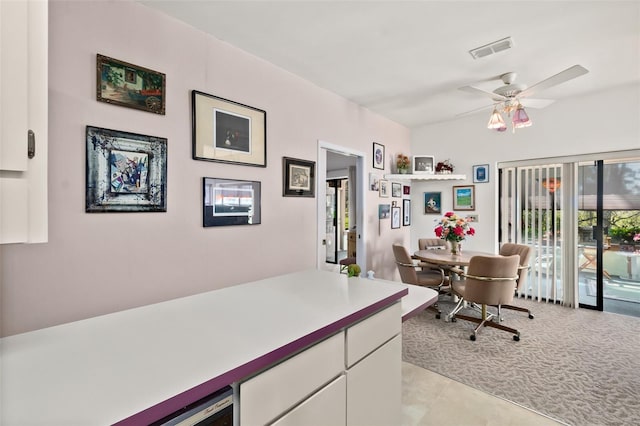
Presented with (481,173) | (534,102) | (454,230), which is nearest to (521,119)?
(534,102)

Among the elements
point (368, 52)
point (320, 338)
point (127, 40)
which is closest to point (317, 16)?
point (368, 52)

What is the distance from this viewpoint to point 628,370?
241cm

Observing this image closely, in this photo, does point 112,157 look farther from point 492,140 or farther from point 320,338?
point 492,140

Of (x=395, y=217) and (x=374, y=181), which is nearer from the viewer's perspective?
(x=374, y=181)

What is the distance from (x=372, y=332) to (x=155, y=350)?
0.90 meters

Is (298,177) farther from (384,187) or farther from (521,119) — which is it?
(521,119)

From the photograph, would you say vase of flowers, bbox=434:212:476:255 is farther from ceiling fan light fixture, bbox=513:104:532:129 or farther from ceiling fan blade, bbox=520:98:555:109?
ceiling fan blade, bbox=520:98:555:109

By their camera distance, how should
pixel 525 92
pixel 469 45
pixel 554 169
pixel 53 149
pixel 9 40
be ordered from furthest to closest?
pixel 554 169 < pixel 525 92 < pixel 469 45 < pixel 53 149 < pixel 9 40

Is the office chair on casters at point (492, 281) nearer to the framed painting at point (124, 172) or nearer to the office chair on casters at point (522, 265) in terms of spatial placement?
the office chair on casters at point (522, 265)

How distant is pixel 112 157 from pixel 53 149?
255 millimetres

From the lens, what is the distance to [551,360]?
8.41 feet

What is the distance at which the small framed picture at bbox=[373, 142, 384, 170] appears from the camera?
13.5ft

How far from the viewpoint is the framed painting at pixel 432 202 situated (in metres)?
4.85

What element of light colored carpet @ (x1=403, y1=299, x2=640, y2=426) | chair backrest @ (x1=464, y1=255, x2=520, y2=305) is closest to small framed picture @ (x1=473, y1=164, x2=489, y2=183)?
chair backrest @ (x1=464, y1=255, x2=520, y2=305)
